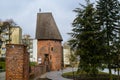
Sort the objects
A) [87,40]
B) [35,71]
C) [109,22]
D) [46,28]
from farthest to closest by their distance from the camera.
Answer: [46,28] < [35,71] < [109,22] < [87,40]

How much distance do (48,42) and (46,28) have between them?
3.81 metres

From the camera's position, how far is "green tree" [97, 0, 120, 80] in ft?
111

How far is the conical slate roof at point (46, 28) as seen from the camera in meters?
69.2

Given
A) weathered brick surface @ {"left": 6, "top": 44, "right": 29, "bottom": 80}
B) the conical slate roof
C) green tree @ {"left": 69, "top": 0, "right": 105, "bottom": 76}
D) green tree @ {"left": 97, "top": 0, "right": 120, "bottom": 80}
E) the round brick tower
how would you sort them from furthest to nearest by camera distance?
the conical slate roof, the round brick tower, green tree @ {"left": 97, "top": 0, "right": 120, "bottom": 80}, green tree @ {"left": 69, "top": 0, "right": 105, "bottom": 76}, weathered brick surface @ {"left": 6, "top": 44, "right": 29, "bottom": 80}

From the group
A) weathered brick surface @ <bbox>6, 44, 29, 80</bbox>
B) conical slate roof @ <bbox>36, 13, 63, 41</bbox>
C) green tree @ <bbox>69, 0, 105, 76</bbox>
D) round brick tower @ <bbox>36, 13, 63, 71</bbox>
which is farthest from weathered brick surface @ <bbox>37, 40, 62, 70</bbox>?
weathered brick surface @ <bbox>6, 44, 29, 80</bbox>

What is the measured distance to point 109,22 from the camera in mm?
34406

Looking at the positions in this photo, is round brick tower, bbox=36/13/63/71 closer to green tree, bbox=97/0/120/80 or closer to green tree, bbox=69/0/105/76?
green tree, bbox=97/0/120/80

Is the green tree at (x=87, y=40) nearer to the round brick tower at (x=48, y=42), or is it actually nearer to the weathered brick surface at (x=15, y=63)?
the weathered brick surface at (x=15, y=63)

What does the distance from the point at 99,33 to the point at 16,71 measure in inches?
809

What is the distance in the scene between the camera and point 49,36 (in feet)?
227

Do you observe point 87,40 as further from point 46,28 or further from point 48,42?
point 46,28

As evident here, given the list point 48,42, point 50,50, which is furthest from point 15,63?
point 50,50

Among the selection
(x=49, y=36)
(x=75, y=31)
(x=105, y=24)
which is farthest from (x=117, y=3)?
(x=49, y=36)

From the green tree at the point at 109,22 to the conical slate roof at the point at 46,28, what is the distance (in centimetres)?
3485
